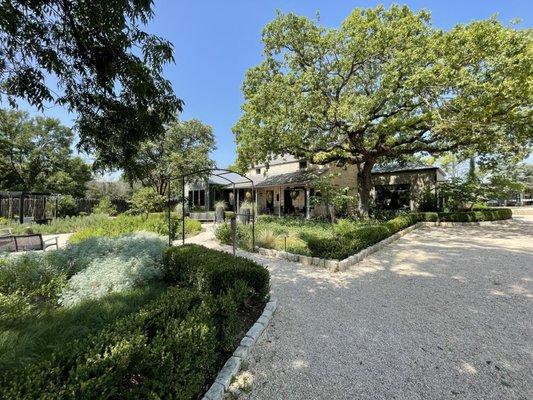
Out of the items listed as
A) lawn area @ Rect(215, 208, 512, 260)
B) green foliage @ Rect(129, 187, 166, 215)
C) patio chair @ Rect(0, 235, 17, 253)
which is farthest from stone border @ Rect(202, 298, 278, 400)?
green foliage @ Rect(129, 187, 166, 215)

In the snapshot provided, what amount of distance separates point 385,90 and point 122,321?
12.6m

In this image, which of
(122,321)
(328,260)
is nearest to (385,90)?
(328,260)

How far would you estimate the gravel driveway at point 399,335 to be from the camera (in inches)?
106

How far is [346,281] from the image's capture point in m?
5.93

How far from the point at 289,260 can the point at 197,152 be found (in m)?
17.3

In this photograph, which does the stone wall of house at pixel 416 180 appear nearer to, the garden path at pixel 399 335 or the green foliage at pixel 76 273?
the garden path at pixel 399 335

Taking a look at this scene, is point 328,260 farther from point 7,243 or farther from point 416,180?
point 416,180

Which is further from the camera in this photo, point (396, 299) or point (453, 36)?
point (453, 36)

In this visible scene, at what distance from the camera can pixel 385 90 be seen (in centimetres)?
1173

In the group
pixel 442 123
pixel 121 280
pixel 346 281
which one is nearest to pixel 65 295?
pixel 121 280

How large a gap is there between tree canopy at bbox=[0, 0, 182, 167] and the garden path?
138 inches

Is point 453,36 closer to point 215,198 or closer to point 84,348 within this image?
point 84,348

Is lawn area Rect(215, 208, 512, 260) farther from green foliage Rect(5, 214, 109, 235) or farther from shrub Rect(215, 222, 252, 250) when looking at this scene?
green foliage Rect(5, 214, 109, 235)

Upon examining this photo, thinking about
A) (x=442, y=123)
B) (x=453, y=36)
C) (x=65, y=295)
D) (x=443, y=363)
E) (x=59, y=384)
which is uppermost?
(x=453, y=36)
